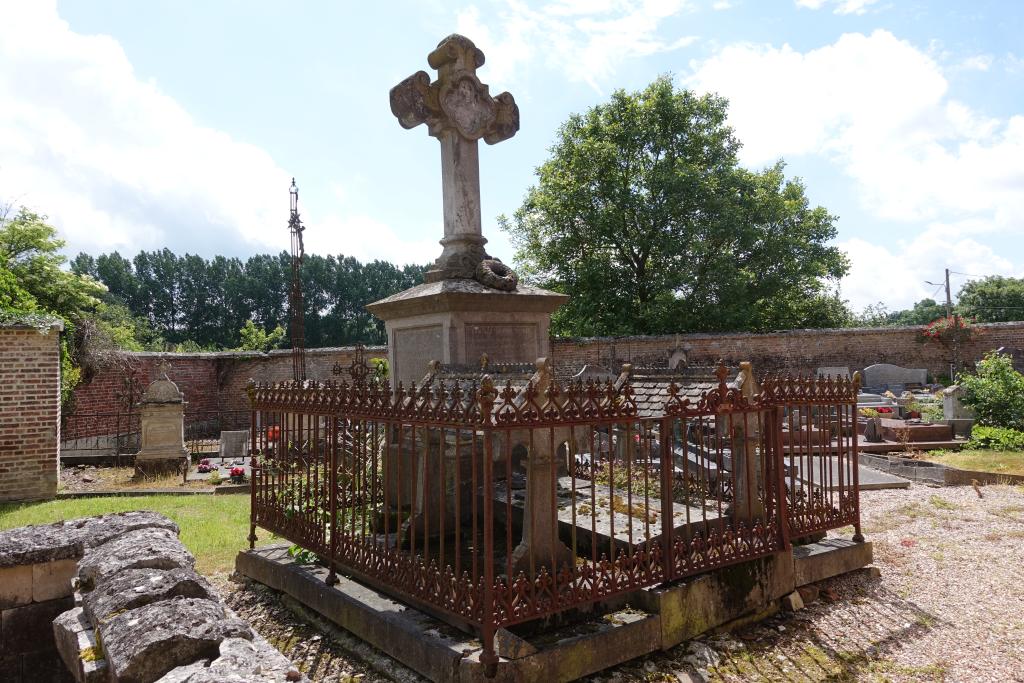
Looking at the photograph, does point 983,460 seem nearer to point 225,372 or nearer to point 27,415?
point 27,415

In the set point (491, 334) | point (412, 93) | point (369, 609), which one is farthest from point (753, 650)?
point (412, 93)

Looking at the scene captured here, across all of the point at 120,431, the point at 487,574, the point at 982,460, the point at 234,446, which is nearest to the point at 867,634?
the point at 487,574

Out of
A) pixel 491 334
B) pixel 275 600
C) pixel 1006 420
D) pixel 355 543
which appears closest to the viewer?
pixel 355 543

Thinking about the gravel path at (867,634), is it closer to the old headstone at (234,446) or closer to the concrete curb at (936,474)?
the concrete curb at (936,474)

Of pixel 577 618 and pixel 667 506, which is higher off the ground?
pixel 667 506

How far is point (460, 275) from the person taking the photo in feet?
22.9

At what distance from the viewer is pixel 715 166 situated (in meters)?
23.3

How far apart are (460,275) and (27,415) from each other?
8110mm

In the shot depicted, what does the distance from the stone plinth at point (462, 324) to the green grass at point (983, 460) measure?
25.1 ft

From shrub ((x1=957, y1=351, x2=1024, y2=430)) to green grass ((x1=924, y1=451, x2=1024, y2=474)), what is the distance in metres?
1.65

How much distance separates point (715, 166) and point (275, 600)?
73.8 feet

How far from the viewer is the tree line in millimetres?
48062

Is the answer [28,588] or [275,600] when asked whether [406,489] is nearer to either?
[275,600]

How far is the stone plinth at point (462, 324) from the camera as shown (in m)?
6.57
